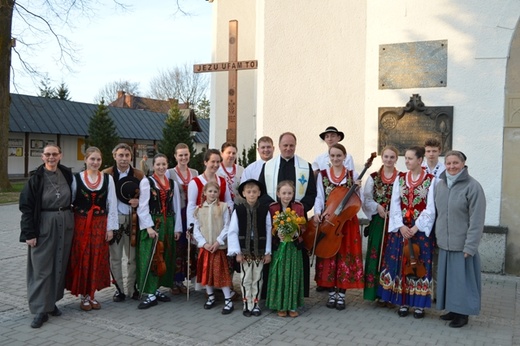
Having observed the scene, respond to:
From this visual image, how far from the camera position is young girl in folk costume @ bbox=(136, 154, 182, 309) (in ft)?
17.9

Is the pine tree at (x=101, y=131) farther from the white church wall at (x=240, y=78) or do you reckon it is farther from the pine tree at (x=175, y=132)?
the white church wall at (x=240, y=78)

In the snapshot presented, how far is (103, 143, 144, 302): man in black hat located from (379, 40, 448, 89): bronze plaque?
161 inches

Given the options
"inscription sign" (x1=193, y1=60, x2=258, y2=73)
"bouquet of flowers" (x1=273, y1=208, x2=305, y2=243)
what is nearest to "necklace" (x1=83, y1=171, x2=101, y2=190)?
"bouquet of flowers" (x1=273, y1=208, x2=305, y2=243)

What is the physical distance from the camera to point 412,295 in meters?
5.16

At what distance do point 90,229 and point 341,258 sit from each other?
271 centimetres

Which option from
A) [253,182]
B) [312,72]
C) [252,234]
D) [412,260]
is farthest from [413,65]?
[252,234]

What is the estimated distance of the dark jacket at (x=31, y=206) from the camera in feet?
16.0

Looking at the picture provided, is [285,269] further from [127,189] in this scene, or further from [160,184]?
[127,189]

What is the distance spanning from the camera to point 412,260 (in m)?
5.02

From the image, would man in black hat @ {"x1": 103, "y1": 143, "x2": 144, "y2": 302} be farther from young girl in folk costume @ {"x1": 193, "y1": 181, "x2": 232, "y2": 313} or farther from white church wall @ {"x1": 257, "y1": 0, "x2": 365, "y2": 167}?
white church wall @ {"x1": 257, "y1": 0, "x2": 365, "y2": 167}

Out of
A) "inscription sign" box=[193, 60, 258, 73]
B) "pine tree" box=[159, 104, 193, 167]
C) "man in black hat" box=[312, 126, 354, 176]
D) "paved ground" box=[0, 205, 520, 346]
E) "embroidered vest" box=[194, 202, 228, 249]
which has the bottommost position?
"paved ground" box=[0, 205, 520, 346]

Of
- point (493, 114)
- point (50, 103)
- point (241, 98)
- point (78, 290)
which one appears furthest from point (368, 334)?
point (50, 103)

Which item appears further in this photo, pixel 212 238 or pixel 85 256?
pixel 212 238

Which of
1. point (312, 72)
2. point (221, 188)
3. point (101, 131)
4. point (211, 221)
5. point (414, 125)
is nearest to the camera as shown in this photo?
point (211, 221)
